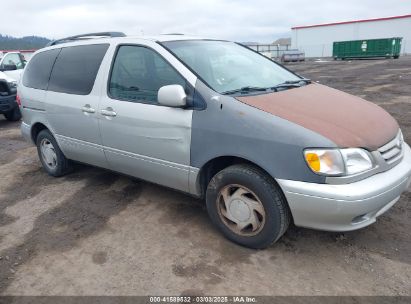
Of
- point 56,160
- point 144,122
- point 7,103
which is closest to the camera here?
point 144,122

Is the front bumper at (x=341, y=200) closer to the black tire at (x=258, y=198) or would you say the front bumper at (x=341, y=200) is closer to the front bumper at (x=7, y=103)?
the black tire at (x=258, y=198)

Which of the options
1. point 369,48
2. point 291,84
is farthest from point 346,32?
point 291,84

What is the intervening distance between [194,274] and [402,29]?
49.4m

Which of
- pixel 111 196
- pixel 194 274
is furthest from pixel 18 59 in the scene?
pixel 194 274

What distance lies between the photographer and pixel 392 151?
9.23 feet

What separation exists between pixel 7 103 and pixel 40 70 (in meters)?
5.05

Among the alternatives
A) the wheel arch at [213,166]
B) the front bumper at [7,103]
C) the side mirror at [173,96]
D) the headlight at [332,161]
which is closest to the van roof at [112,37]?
the side mirror at [173,96]

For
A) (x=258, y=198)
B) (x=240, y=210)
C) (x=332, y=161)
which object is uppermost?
(x=332, y=161)

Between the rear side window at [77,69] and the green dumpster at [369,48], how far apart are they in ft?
114

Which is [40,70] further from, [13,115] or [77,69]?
[13,115]

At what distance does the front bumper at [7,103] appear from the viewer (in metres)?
8.86

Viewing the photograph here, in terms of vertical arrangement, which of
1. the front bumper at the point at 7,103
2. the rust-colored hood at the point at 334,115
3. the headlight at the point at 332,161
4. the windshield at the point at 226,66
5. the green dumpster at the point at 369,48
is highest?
the green dumpster at the point at 369,48

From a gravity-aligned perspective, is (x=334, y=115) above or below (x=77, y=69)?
below

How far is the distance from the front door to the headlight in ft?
3.48
